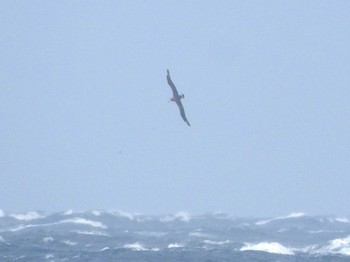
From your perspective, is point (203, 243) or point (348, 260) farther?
point (203, 243)

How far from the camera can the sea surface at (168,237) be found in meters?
44.9

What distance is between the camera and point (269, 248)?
168 ft

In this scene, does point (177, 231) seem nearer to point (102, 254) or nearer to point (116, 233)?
point (116, 233)

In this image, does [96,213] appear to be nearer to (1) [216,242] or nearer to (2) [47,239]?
(1) [216,242]

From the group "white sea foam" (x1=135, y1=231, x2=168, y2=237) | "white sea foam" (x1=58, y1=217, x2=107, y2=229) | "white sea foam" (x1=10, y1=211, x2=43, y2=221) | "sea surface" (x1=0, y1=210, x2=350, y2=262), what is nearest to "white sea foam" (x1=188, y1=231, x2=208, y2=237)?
"sea surface" (x1=0, y1=210, x2=350, y2=262)

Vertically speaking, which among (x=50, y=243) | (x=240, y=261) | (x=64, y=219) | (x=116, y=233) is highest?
(x=64, y=219)

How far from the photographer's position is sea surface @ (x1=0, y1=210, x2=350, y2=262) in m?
44.9

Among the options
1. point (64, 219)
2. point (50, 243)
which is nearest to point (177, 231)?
point (64, 219)

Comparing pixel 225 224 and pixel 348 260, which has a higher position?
pixel 225 224

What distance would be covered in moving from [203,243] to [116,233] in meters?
9.16

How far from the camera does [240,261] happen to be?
43.0m

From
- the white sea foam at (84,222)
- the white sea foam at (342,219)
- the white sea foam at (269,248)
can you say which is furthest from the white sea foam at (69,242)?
the white sea foam at (342,219)

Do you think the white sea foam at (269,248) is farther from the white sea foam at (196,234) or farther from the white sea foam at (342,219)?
the white sea foam at (342,219)

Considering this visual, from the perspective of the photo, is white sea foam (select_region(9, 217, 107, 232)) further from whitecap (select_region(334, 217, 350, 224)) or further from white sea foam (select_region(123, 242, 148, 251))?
whitecap (select_region(334, 217, 350, 224))
